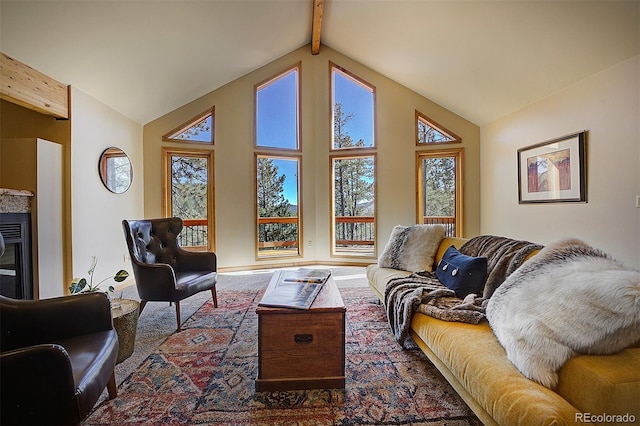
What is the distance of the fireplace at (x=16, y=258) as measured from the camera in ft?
8.38

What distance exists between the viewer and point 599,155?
2.89m

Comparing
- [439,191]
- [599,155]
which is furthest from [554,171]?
[439,191]

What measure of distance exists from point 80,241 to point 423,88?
518cm

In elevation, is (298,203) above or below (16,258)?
above

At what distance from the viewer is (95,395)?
1.21m

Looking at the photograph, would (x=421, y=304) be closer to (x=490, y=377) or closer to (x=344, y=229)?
(x=490, y=377)

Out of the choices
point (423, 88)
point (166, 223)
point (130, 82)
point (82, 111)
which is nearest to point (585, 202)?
point (423, 88)

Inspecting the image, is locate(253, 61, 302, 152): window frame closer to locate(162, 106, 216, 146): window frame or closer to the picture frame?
locate(162, 106, 216, 146): window frame

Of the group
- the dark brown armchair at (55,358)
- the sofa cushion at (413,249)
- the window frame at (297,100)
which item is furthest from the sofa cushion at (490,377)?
the window frame at (297,100)

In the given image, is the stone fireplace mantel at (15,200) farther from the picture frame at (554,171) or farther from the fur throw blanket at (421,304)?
the picture frame at (554,171)

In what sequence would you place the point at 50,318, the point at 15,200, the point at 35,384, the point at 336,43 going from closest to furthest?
the point at 35,384, the point at 50,318, the point at 15,200, the point at 336,43

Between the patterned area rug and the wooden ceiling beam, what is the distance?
13.9 ft

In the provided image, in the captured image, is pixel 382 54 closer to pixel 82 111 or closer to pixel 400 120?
pixel 400 120

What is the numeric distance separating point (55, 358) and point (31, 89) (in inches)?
115
